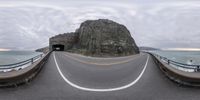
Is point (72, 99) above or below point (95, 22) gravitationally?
below

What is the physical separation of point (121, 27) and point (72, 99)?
131603mm

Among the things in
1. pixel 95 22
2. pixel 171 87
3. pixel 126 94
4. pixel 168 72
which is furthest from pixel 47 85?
pixel 95 22

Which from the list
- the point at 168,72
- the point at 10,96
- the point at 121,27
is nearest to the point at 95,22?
the point at 121,27

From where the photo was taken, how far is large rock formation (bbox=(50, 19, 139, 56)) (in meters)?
123

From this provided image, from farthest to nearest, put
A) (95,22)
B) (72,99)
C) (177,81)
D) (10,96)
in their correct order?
(95,22) < (177,81) < (10,96) < (72,99)

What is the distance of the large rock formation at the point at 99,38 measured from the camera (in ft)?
402

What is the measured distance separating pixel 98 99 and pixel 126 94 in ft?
6.00

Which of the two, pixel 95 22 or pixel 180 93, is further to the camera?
pixel 95 22

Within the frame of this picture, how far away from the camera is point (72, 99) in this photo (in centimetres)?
1323

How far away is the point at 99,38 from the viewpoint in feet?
424

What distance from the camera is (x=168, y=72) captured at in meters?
23.1

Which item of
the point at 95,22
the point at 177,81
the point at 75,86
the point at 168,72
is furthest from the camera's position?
the point at 95,22

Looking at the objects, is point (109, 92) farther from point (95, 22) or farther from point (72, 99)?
point (95, 22)

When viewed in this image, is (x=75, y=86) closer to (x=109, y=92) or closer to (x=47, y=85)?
(x=47, y=85)
